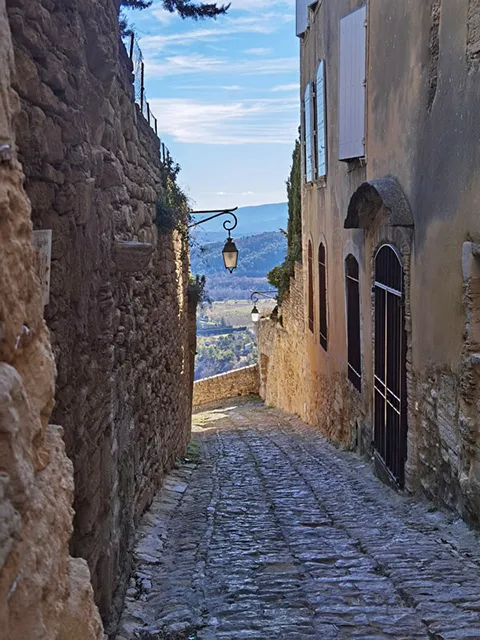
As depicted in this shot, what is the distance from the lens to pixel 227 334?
67438 mm

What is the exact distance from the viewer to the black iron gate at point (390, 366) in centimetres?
696

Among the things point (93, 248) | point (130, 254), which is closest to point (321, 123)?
point (130, 254)

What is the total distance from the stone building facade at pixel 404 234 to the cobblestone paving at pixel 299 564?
48cm

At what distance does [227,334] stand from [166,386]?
59434 mm

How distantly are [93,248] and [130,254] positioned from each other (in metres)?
0.79

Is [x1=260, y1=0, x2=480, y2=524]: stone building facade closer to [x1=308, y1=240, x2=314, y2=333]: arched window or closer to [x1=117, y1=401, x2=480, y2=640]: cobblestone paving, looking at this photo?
[x1=117, y1=401, x2=480, y2=640]: cobblestone paving

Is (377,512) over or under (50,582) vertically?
under

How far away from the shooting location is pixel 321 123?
11.3m

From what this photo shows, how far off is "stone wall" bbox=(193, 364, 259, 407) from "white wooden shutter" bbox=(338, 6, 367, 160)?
1569cm

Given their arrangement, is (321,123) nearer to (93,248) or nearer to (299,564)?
(299,564)

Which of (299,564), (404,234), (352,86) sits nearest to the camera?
(299,564)

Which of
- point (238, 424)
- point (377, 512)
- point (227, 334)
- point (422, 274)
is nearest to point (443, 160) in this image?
point (422, 274)

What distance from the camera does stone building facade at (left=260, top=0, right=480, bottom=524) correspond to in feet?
16.9

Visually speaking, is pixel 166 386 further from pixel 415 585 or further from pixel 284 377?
pixel 284 377
